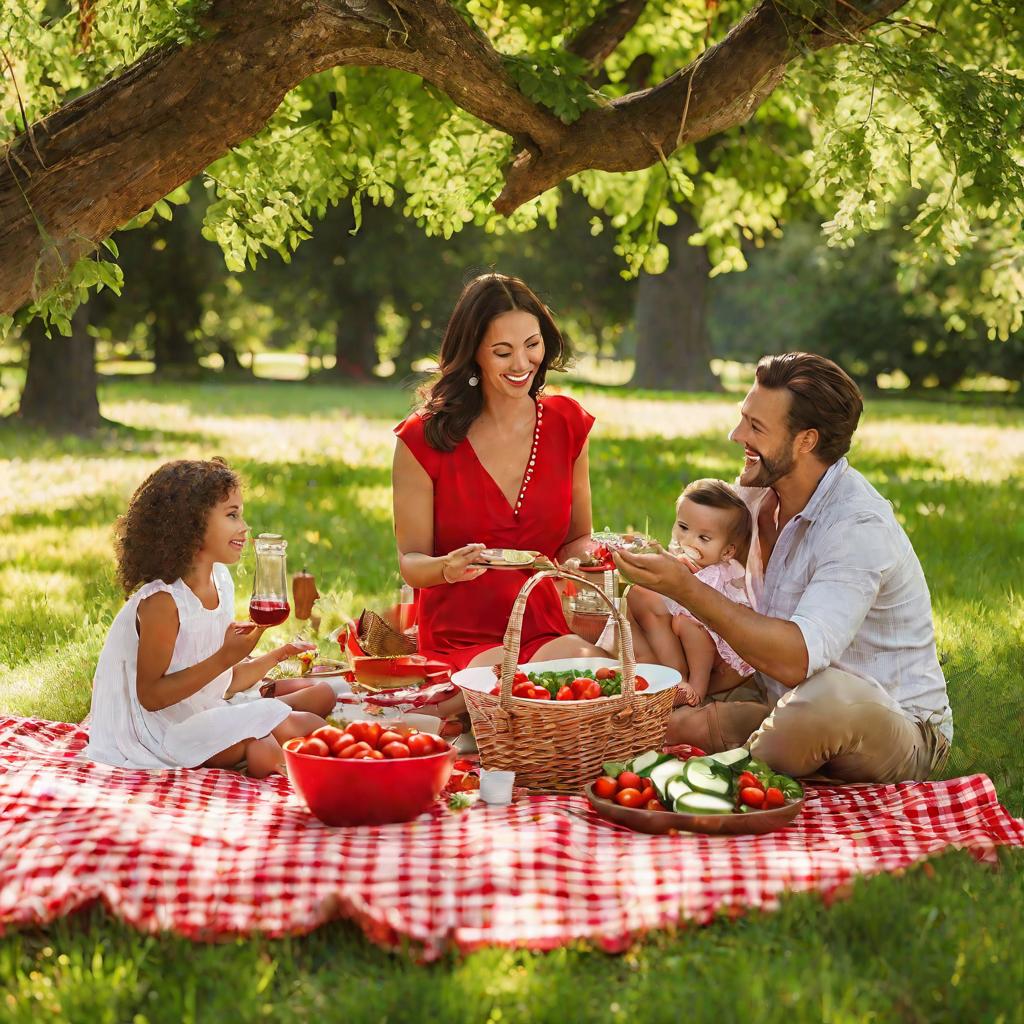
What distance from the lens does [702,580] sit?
5.90 m

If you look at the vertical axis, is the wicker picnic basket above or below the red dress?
below

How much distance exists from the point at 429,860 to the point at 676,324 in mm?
28944

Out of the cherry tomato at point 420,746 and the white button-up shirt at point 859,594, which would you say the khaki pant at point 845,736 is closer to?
the white button-up shirt at point 859,594

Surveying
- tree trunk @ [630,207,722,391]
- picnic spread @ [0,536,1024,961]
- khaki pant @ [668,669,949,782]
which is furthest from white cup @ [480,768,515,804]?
tree trunk @ [630,207,722,391]

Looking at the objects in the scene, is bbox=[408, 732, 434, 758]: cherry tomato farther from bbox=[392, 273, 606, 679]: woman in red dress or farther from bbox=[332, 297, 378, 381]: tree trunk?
bbox=[332, 297, 378, 381]: tree trunk

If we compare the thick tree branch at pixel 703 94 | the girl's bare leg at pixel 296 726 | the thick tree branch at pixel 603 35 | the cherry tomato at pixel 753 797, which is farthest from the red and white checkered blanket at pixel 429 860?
the thick tree branch at pixel 603 35

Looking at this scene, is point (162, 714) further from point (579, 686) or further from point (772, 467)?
point (772, 467)

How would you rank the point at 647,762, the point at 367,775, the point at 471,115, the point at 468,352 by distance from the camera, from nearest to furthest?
the point at 367,775, the point at 647,762, the point at 468,352, the point at 471,115

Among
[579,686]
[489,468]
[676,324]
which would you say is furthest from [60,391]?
[579,686]

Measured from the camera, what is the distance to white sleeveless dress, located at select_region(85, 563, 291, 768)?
207 inches

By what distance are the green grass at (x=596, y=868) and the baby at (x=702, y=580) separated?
3.45 ft

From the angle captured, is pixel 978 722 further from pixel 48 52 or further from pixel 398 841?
pixel 48 52

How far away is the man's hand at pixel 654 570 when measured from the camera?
4762mm

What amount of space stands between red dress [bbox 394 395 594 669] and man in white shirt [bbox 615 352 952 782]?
986 millimetres
